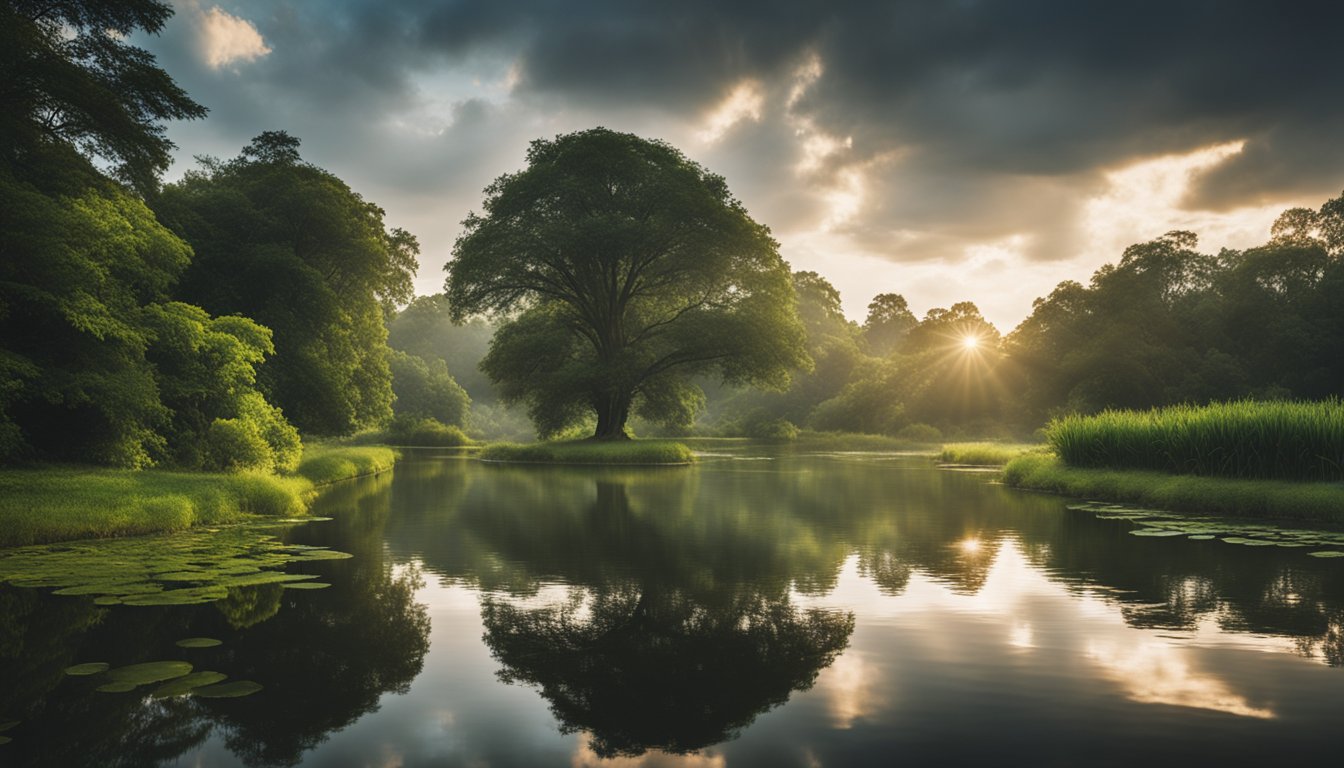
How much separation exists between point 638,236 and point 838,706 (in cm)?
4221

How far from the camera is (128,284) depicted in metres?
21.6

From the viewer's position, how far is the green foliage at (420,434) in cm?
8106

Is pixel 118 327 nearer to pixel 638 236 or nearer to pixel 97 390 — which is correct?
pixel 97 390

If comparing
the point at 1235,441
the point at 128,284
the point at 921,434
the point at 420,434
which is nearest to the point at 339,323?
the point at 128,284

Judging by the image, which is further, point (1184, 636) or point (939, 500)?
point (939, 500)

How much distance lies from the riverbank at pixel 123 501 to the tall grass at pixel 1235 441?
2519cm

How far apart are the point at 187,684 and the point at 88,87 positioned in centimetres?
1851

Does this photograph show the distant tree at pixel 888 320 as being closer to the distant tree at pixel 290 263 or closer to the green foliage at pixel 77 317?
the distant tree at pixel 290 263

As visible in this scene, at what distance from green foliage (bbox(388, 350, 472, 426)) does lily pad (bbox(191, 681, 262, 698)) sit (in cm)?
9160

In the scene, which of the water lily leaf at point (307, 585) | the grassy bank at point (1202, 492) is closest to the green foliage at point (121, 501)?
A: the water lily leaf at point (307, 585)

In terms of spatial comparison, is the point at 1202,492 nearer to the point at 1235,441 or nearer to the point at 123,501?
the point at 1235,441

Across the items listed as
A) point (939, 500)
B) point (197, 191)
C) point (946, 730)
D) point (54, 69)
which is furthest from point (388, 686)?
point (197, 191)

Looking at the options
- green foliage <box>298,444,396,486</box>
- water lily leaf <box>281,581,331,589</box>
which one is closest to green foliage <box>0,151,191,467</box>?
water lily leaf <box>281,581,331,589</box>

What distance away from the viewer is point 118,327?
19.1m
